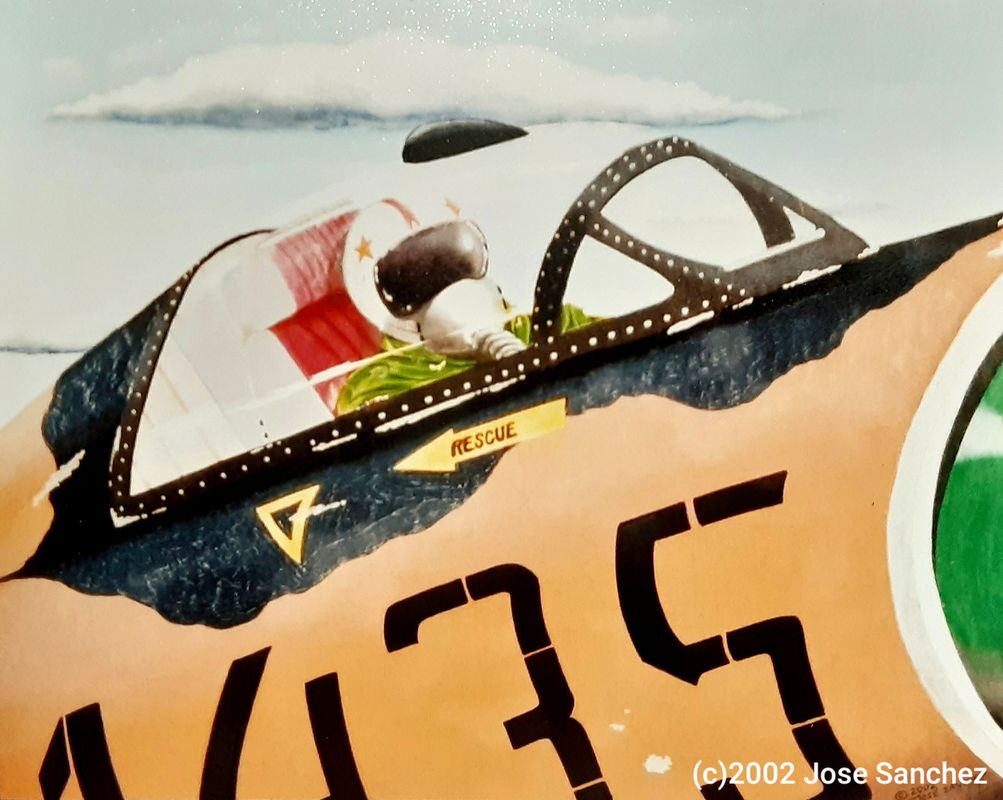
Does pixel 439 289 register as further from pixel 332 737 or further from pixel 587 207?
pixel 332 737

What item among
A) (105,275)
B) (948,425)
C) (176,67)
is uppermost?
(176,67)

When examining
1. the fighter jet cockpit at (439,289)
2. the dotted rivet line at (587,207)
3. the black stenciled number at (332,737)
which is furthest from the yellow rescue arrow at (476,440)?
the black stenciled number at (332,737)

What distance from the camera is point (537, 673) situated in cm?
120

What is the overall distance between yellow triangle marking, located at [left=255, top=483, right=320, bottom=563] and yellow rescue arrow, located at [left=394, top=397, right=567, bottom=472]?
0.15 metres

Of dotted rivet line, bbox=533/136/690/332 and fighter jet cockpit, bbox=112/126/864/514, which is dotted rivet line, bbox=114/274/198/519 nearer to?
fighter jet cockpit, bbox=112/126/864/514

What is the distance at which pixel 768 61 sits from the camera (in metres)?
1.18

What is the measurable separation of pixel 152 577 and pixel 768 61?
1261mm

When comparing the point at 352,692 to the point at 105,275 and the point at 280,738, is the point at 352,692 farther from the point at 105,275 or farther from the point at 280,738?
the point at 105,275

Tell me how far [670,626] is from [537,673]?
22 cm

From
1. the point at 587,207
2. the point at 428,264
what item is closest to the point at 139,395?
the point at 428,264

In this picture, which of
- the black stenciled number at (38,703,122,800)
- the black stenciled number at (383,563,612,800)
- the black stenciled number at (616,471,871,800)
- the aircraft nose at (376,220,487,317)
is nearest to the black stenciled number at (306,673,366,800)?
the black stenciled number at (383,563,612,800)

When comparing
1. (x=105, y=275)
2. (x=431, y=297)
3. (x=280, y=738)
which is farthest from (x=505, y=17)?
(x=280, y=738)

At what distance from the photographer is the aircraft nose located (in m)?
1.19

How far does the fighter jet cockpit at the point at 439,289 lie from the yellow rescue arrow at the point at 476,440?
6 centimetres
